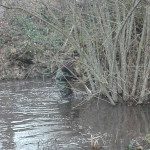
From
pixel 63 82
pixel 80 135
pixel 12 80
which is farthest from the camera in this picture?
pixel 12 80

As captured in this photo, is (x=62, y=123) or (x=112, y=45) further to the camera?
(x=112, y=45)

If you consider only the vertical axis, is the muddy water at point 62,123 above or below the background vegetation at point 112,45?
below

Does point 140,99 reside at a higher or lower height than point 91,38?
lower

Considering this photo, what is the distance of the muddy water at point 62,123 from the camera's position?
330 inches

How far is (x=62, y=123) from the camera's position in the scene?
33.1ft

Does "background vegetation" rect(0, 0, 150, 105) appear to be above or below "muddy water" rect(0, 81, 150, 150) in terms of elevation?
above

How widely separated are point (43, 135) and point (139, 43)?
449cm

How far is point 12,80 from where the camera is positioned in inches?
744

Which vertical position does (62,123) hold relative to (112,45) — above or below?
below

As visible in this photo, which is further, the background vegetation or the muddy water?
the background vegetation

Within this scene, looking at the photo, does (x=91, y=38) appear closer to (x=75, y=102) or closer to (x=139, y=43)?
(x=139, y=43)

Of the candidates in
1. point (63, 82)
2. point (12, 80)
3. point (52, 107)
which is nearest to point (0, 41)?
point (12, 80)

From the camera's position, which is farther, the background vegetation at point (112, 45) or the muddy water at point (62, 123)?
the background vegetation at point (112, 45)

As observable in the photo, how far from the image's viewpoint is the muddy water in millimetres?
8383
